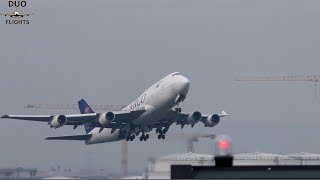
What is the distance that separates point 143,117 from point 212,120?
12867mm

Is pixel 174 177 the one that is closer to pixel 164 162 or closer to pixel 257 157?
pixel 164 162

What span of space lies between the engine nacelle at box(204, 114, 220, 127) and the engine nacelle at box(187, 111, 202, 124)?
2.99 metres

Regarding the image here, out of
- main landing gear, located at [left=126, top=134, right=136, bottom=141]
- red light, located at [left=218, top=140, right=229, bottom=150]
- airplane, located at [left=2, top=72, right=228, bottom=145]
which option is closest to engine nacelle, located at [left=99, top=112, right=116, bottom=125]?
airplane, located at [left=2, top=72, right=228, bottom=145]

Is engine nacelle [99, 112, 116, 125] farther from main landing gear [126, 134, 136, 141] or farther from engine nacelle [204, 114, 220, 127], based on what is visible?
engine nacelle [204, 114, 220, 127]

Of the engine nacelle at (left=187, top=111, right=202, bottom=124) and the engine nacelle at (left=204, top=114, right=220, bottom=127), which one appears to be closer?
the engine nacelle at (left=187, top=111, right=202, bottom=124)

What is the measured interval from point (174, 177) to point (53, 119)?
330 feet

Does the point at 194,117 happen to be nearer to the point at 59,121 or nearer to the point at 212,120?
the point at 212,120

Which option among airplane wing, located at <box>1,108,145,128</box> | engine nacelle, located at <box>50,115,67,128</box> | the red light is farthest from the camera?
airplane wing, located at <box>1,108,145,128</box>

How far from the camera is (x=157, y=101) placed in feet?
468

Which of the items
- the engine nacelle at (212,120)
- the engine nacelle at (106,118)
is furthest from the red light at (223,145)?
the engine nacelle at (212,120)

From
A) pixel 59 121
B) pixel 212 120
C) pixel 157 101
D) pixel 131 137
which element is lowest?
pixel 131 137

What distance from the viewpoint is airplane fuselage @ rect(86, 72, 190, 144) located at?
141 meters

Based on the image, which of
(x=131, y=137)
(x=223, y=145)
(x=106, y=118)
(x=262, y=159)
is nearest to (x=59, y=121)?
(x=106, y=118)

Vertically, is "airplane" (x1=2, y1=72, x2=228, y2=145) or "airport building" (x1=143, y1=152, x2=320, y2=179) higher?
"airplane" (x1=2, y1=72, x2=228, y2=145)
